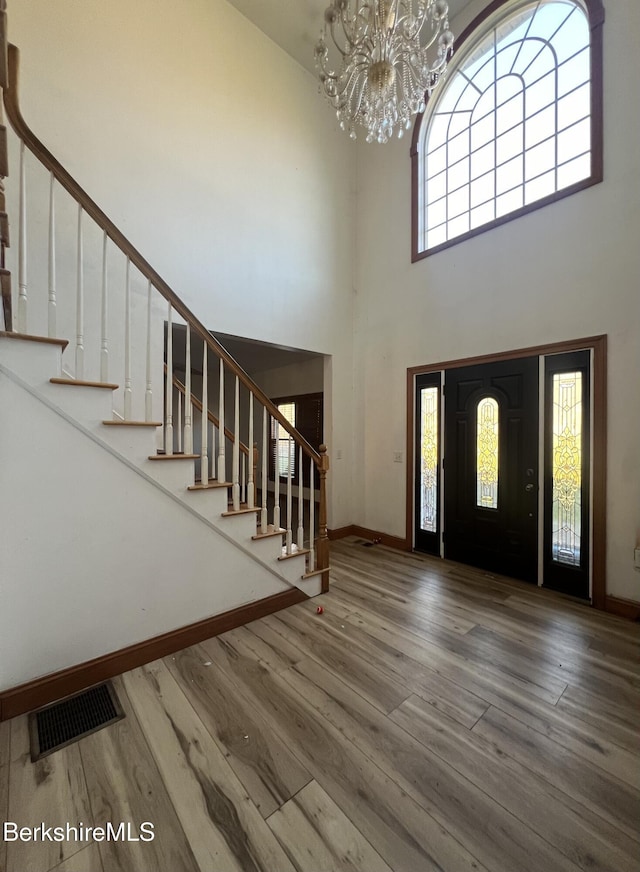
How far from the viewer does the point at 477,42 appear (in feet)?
11.9

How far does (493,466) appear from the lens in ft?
11.2

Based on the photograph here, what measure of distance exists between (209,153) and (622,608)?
545cm

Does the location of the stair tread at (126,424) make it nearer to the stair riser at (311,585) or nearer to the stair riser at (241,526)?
the stair riser at (241,526)

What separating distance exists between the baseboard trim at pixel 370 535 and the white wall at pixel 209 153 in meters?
0.23

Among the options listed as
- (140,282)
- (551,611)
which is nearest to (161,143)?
(140,282)

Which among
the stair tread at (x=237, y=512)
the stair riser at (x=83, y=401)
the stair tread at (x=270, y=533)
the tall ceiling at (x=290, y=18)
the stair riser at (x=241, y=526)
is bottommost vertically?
the stair tread at (x=270, y=533)

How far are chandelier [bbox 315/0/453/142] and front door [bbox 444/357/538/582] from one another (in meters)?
2.26

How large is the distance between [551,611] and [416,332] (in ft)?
9.99

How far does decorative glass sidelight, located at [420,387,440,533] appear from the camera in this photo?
12.7ft

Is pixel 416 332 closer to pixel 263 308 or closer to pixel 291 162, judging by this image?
pixel 263 308

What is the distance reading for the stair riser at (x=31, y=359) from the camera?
1648 millimetres

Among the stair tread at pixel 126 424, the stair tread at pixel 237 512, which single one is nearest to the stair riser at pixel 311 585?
the stair tread at pixel 237 512

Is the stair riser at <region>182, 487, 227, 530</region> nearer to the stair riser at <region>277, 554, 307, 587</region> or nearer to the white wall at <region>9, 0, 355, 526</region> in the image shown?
the stair riser at <region>277, 554, 307, 587</region>

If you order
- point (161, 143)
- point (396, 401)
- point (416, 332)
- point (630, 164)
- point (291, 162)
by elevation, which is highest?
point (291, 162)
